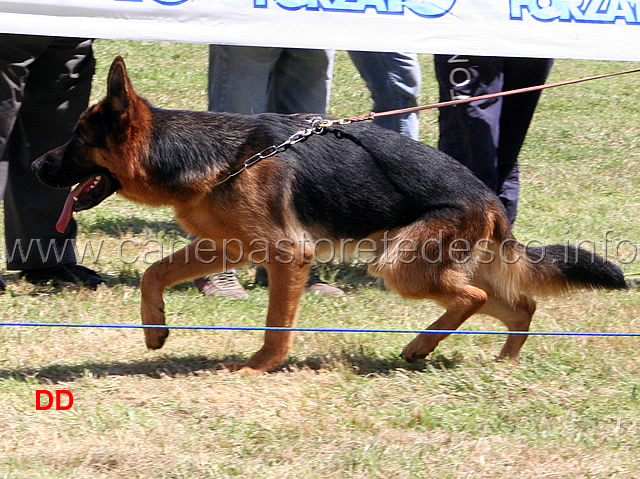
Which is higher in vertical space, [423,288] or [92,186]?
[92,186]

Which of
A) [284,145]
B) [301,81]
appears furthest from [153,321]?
[301,81]

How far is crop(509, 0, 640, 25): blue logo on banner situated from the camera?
514cm

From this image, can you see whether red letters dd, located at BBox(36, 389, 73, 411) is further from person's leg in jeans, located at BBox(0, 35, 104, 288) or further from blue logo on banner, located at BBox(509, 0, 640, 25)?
blue logo on banner, located at BBox(509, 0, 640, 25)

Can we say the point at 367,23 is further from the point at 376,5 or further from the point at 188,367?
the point at 188,367

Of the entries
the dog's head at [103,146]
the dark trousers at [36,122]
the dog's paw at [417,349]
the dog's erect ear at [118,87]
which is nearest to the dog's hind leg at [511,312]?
the dog's paw at [417,349]

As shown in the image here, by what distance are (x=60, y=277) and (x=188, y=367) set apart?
1499 mm

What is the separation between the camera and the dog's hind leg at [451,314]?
4.09 meters

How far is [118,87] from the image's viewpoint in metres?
3.73

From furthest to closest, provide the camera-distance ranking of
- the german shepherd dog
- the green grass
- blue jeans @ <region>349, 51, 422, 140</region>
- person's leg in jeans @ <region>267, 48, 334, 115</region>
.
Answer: blue jeans @ <region>349, 51, 422, 140</region>, person's leg in jeans @ <region>267, 48, 334, 115</region>, the german shepherd dog, the green grass

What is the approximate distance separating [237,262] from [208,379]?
0.57 m

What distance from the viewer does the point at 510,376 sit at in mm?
3961

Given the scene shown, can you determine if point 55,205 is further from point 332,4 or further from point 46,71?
point 332,4

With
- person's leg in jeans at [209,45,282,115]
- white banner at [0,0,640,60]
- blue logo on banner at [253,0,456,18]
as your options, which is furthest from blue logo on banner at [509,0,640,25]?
person's leg in jeans at [209,45,282,115]

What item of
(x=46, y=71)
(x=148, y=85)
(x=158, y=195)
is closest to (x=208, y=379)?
(x=158, y=195)
